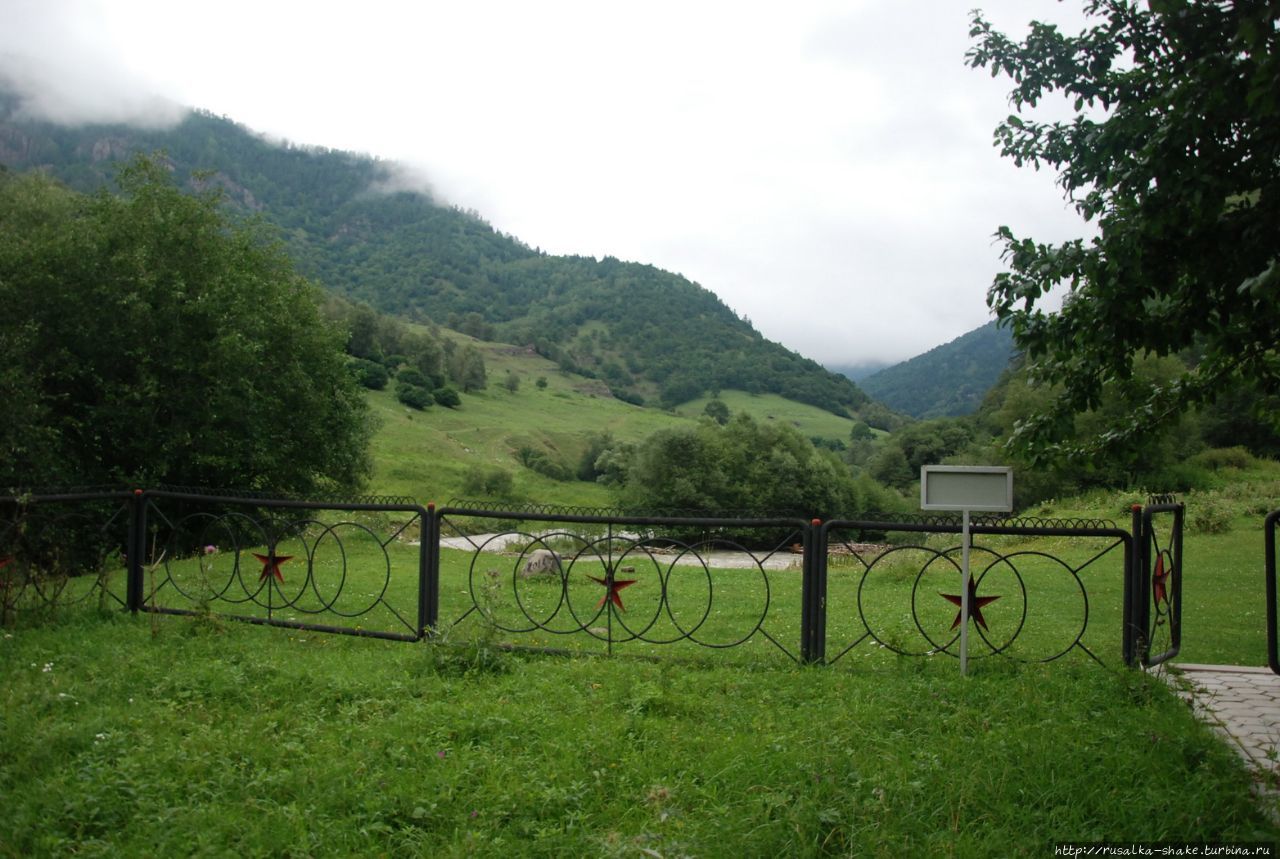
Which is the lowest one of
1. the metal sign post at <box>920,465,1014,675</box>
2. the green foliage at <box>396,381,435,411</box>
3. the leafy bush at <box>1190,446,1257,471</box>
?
the metal sign post at <box>920,465,1014,675</box>

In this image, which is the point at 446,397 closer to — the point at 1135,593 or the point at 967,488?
the point at 967,488

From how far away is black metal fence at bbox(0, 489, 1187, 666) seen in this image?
6730 mm

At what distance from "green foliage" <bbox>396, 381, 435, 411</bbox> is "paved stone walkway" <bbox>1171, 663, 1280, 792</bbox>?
205 feet

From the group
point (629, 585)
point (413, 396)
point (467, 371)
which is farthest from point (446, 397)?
point (629, 585)

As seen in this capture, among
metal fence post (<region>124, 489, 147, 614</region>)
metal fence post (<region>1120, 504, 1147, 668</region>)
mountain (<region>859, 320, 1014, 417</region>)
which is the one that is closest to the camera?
metal fence post (<region>1120, 504, 1147, 668</region>)

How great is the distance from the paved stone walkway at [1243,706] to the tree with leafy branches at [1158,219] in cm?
190

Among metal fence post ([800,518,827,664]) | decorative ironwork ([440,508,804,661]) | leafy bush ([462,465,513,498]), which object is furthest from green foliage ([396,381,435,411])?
metal fence post ([800,518,827,664])

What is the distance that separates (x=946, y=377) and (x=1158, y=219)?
472ft

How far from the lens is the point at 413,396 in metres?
65.5

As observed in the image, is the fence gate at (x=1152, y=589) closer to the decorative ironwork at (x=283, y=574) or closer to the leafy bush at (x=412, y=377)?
the decorative ironwork at (x=283, y=574)

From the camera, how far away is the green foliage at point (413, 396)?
65.4m

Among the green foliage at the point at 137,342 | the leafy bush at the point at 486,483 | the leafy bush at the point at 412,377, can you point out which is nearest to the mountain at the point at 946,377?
the leafy bush at the point at 412,377

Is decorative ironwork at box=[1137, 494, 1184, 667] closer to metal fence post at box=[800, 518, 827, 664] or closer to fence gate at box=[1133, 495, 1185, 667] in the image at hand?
fence gate at box=[1133, 495, 1185, 667]

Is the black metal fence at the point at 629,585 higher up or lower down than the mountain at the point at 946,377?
lower down
